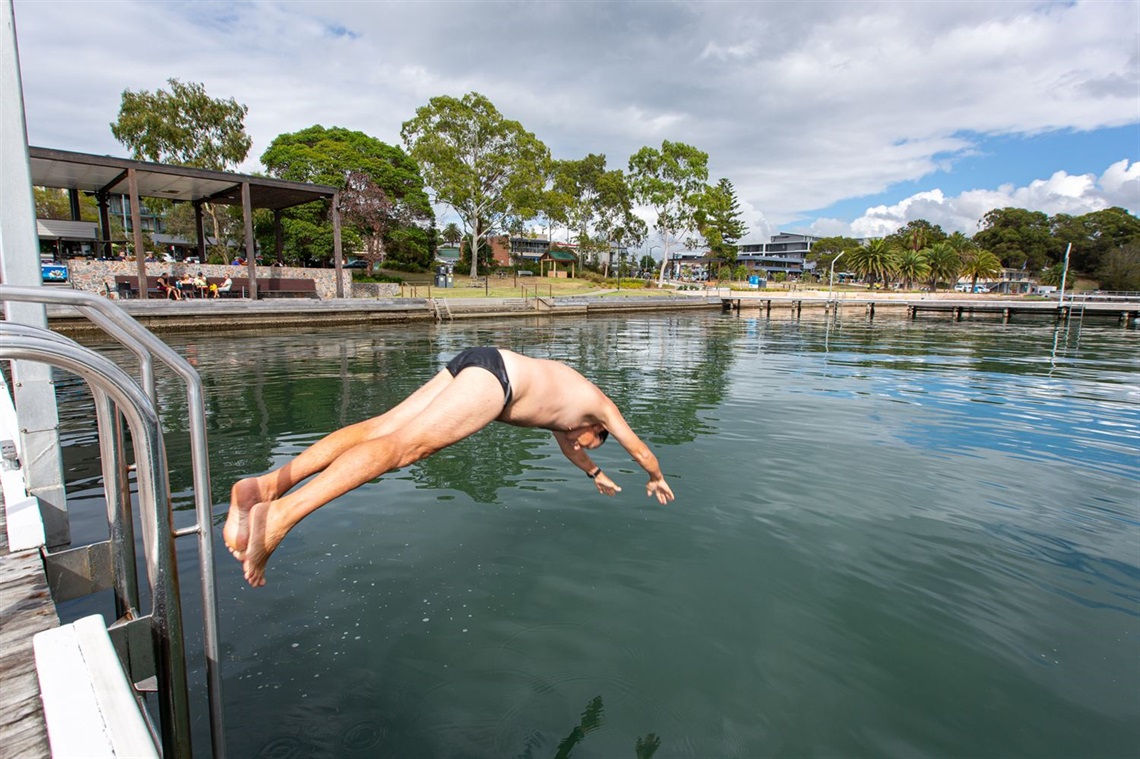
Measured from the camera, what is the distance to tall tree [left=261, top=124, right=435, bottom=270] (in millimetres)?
39594

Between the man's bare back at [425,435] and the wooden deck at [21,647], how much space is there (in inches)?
26.7

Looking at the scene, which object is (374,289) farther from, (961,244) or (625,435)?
(961,244)

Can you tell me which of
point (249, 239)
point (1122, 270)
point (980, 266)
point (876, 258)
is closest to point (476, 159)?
point (249, 239)

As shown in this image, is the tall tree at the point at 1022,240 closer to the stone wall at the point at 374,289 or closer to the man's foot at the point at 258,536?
the stone wall at the point at 374,289

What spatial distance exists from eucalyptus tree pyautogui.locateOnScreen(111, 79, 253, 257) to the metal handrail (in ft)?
136

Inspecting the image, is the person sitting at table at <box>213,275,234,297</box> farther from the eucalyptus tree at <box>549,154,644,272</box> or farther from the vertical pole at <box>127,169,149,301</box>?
the eucalyptus tree at <box>549,154,644,272</box>

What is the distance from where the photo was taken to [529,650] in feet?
13.2

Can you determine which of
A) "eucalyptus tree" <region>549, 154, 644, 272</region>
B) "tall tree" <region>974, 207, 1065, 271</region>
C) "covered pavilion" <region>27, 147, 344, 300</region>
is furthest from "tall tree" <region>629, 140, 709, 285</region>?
"tall tree" <region>974, 207, 1065, 271</region>

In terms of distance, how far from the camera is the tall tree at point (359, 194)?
39594 millimetres

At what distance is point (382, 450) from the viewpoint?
3020 millimetres

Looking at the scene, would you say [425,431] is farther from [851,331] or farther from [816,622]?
[851,331]

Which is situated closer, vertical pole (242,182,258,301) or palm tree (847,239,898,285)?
vertical pole (242,182,258,301)

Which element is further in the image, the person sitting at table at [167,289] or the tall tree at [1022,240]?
the tall tree at [1022,240]

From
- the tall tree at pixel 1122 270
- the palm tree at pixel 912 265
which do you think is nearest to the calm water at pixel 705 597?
the palm tree at pixel 912 265
